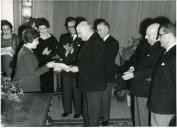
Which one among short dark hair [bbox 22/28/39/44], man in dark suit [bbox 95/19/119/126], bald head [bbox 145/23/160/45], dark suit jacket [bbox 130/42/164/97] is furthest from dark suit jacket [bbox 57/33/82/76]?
bald head [bbox 145/23/160/45]

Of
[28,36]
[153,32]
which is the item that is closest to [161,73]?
[153,32]

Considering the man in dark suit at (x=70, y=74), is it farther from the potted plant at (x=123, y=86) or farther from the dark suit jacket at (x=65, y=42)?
the potted plant at (x=123, y=86)

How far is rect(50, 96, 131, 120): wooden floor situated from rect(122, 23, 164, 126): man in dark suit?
104 centimetres

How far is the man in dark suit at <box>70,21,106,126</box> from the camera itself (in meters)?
3.51

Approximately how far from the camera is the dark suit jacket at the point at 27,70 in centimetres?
338

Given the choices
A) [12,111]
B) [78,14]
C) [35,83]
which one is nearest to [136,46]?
[78,14]

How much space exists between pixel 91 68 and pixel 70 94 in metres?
1.19

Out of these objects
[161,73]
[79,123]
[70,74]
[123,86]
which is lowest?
[79,123]

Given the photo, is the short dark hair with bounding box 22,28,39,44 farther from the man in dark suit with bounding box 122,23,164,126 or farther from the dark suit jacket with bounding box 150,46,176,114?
the dark suit jacket with bounding box 150,46,176,114

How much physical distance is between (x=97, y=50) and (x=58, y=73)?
2.04 meters

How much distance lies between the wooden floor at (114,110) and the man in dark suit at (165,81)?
1.76m

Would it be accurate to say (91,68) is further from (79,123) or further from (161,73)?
(79,123)

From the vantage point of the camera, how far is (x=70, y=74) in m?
4.42

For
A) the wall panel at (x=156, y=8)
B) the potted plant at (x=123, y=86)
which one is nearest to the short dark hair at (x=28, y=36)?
the potted plant at (x=123, y=86)
